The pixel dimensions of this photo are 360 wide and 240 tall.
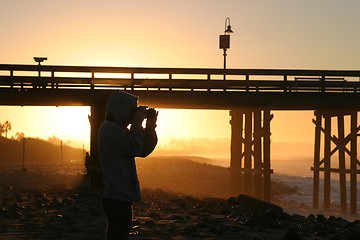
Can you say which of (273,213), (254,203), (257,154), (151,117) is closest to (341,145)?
(257,154)

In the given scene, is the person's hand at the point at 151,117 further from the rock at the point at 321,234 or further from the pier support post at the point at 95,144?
the pier support post at the point at 95,144

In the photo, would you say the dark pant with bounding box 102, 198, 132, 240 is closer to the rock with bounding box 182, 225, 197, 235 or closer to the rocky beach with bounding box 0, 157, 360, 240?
the rocky beach with bounding box 0, 157, 360, 240

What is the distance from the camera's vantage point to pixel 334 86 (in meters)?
17.9

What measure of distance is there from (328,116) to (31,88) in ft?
41.7

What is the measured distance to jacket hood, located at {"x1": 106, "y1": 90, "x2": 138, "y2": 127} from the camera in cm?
425

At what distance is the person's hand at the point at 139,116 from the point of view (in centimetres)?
419

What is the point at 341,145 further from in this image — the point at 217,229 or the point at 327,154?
the point at 217,229

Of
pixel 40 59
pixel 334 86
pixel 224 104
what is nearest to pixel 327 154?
pixel 334 86

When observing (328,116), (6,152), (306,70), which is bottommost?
(6,152)

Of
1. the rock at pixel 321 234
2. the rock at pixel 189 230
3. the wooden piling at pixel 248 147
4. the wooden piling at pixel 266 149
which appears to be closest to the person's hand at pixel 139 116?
the rock at pixel 189 230

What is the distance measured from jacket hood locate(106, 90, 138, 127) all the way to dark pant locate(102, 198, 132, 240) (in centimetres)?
71

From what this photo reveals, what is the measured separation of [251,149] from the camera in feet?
68.0

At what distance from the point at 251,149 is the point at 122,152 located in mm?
16928

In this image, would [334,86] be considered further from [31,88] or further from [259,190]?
[31,88]
